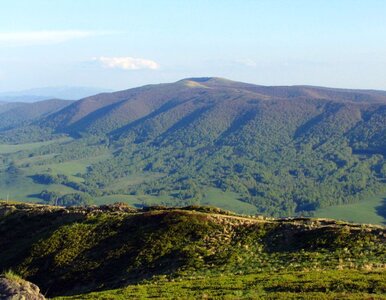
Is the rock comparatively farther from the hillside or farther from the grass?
the hillside

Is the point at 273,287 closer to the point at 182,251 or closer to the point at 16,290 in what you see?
the point at 16,290

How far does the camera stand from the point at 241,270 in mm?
44656

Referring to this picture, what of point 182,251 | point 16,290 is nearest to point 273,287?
point 16,290

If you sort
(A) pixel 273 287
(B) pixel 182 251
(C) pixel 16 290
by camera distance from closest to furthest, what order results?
(C) pixel 16 290, (A) pixel 273 287, (B) pixel 182 251

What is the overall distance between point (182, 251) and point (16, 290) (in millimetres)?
28969

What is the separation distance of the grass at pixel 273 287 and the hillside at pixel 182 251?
0.17m

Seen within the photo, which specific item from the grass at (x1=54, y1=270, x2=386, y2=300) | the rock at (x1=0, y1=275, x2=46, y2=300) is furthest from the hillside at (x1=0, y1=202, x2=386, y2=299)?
the rock at (x1=0, y1=275, x2=46, y2=300)

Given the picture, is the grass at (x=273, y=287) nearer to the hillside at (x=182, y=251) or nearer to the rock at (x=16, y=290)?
the hillside at (x=182, y=251)

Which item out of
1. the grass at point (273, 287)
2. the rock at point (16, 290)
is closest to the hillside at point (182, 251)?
the grass at point (273, 287)

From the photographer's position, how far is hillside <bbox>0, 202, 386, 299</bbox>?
4241 cm

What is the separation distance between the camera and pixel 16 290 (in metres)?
26.7

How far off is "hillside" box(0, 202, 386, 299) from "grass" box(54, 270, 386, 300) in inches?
6.6

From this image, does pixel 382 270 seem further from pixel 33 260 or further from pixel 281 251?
pixel 33 260

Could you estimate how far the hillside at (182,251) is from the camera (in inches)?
1670
